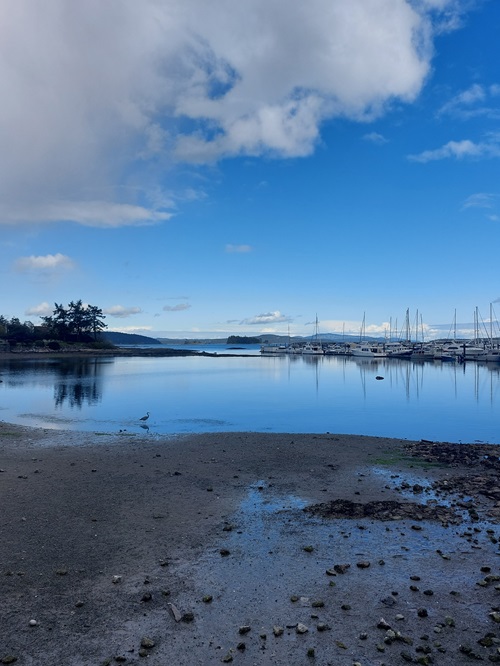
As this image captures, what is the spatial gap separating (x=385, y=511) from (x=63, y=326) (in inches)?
5346

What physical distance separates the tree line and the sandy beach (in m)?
124

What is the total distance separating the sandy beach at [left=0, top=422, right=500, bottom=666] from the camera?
6.38 m

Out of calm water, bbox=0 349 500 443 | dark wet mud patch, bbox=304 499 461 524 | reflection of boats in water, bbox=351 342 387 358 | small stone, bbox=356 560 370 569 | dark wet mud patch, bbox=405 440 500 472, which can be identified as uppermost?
reflection of boats in water, bbox=351 342 387 358

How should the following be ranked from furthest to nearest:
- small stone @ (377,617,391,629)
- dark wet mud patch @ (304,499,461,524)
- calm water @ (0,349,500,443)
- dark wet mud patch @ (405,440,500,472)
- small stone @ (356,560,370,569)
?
calm water @ (0,349,500,443)
dark wet mud patch @ (405,440,500,472)
dark wet mud patch @ (304,499,461,524)
small stone @ (356,560,370,569)
small stone @ (377,617,391,629)

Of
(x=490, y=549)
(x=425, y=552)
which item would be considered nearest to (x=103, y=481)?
(x=425, y=552)

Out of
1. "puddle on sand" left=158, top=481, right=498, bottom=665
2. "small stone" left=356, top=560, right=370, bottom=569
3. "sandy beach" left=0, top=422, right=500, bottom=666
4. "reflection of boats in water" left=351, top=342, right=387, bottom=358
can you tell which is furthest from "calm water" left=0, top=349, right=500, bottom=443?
"reflection of boats in water" left=351, top=342, right=387, bottom=358

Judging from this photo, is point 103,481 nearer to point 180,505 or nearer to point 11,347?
point 180,505

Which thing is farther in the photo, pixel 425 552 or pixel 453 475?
pixel 453 475

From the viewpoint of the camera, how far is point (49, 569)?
8.35 m

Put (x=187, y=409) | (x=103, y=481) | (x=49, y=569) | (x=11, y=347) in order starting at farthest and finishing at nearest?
(x=11, y=347) → (x=187, y=409) → (x=103, y=481) → (x=49, y=569)

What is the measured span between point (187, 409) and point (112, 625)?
27409 mm

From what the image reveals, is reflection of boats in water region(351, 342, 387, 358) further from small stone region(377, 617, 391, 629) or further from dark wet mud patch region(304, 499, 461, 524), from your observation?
small stone region(377, 617, 391, 629)

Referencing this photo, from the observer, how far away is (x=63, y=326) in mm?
135625

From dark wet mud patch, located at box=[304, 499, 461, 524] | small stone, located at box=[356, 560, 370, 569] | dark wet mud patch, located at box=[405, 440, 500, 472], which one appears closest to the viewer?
small stone, located at box=[356, 560, 370, 569]
